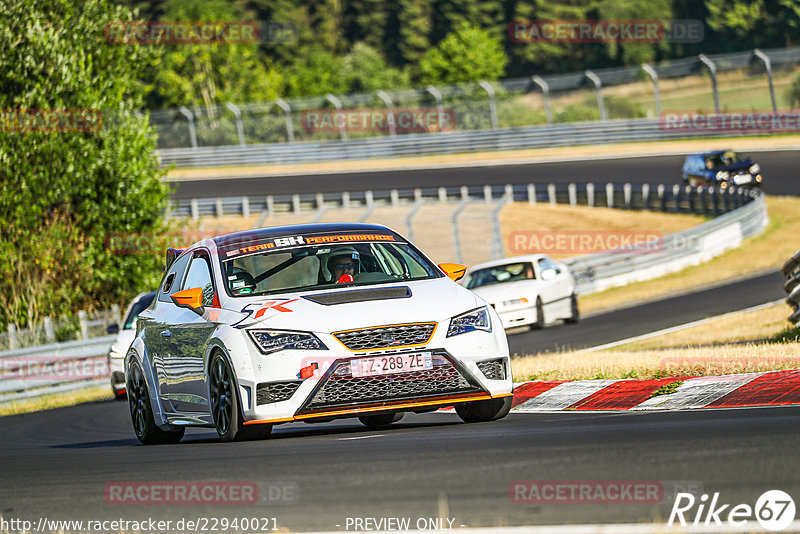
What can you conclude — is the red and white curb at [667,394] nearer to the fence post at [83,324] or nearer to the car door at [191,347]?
the car door at [191,347]

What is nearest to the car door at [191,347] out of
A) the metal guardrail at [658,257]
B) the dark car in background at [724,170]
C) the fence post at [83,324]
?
the fence post at [83,324]

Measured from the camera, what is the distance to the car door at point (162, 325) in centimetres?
981

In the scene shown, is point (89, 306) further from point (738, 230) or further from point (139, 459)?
point (139, 459)

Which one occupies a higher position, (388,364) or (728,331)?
(388,364)

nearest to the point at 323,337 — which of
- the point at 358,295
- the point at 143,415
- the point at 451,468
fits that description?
the point at 358,295

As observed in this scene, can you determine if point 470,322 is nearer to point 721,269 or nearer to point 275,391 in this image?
point 275,391

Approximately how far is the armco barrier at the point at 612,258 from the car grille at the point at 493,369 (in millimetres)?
6969

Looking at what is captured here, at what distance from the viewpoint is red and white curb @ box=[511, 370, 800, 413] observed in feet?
28.8

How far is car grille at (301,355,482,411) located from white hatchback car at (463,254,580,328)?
47.2ft

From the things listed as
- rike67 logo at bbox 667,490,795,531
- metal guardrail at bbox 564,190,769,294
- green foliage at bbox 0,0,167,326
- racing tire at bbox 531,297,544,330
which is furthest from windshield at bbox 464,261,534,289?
rike67 logo at bbox 667,490,795,531

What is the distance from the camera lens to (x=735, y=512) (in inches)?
193

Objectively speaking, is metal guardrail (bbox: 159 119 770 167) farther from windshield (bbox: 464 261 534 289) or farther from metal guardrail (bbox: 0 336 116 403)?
metal guardrail (bbox: 0 336 116 403)

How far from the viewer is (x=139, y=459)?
837 cm

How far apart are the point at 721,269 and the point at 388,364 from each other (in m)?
24.9
